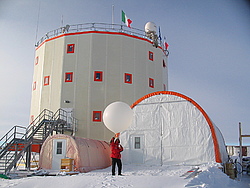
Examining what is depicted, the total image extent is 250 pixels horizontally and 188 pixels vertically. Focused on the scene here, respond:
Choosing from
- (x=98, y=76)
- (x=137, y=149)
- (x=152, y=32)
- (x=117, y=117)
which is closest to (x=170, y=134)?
(x=137, y=149)

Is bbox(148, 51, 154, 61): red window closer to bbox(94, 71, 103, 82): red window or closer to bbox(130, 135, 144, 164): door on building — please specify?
bbox(94, 71, 103, 82): red window

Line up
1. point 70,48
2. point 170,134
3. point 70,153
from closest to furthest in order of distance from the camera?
1. point 70,153
2. point 170,134
3. point 70,48

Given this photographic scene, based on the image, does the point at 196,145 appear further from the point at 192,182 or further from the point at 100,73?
the point at 100,73

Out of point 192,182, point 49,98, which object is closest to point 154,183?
point 192,182

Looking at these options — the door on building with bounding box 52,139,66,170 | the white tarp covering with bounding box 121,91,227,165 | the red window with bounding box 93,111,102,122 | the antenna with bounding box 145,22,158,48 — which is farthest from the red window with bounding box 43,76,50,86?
the white tarp covering with bounding box 121,91,227,165

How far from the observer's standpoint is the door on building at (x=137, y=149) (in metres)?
15.1

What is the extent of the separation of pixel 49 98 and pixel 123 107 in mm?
13168

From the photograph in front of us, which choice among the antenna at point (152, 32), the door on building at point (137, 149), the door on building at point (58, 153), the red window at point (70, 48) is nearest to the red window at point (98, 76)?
the red window at point (70, 48)

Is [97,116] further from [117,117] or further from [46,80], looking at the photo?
[117,117]

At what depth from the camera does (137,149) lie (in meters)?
15.4

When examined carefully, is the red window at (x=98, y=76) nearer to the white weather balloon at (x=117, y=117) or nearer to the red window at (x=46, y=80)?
the red window at (x=46, y=80)

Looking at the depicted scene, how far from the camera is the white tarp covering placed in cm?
1402

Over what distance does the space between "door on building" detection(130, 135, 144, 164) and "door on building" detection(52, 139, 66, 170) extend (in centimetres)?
385

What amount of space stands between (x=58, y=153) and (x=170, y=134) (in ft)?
20.1
